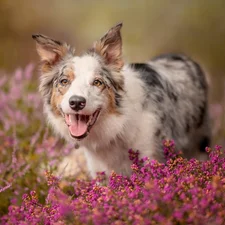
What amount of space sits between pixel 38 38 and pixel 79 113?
106 cm

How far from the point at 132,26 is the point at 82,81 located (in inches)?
329

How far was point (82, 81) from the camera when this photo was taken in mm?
4090

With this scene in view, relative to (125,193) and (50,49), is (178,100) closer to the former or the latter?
(50,49)

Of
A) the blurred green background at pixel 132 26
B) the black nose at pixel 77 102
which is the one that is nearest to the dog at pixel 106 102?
the black nose at pixel 77 102

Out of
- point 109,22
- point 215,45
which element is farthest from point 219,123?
point 109,22

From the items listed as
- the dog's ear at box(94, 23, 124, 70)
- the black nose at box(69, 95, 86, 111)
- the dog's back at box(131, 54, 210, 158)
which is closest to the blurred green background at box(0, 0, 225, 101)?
the dog's back at box(131, 54, 210, 158)

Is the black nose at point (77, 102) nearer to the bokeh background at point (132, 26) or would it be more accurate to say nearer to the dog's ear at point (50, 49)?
the dog's ear at point (50, 49)

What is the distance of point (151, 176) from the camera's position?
3514 mm

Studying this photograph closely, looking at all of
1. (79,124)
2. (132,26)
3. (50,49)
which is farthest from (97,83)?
(132,26)

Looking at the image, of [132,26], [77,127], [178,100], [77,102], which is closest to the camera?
[77,102]

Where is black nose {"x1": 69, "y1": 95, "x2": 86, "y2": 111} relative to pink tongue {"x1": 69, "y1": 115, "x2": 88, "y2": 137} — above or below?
above

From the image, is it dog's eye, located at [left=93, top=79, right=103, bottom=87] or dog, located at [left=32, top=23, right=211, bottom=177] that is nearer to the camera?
dog, located at [left=32, top=23, right=211, bottom=177]

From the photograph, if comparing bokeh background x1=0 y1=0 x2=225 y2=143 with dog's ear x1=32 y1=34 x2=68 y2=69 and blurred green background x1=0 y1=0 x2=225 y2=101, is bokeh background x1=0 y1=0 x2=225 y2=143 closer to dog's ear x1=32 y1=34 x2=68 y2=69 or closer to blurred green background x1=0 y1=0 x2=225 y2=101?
blurred green background x1=0 y1=0 x2=225 y2=101

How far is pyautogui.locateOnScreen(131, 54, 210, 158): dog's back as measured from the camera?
471 cm
